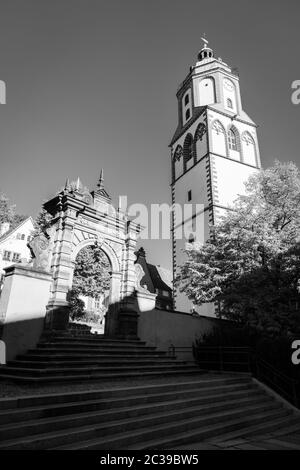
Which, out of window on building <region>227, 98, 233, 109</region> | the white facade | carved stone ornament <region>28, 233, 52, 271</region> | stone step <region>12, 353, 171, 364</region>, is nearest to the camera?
stone step <region>12, 353, 171, 364</region>

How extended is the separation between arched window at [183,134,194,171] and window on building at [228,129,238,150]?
12.9ft

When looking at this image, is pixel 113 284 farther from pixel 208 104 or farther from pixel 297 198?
pixel 208 104

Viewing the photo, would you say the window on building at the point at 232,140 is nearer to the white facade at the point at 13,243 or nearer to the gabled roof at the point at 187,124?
the gabled roof at the point at 187,124

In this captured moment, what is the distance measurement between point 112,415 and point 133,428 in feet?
1.45

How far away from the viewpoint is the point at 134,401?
6.15 m

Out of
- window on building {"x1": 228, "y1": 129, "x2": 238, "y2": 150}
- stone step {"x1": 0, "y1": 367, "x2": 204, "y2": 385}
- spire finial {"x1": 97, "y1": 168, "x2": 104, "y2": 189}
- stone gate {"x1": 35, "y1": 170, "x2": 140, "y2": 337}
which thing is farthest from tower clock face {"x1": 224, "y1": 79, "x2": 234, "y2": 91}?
stone step {"x1": 0, "y1": 367, "x2": 204, "y2": 385}

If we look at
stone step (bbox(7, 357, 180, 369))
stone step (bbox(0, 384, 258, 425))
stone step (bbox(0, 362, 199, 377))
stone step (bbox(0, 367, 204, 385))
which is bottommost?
stone step (bbox(0, 384, 258, 425))

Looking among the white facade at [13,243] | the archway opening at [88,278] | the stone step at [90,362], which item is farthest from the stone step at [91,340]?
the white facade at [13,243]

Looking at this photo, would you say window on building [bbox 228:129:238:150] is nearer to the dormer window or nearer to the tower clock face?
the dormer window

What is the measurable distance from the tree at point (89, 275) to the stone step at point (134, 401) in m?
15.7

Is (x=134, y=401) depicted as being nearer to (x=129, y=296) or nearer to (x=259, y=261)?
(x=129, y=296)

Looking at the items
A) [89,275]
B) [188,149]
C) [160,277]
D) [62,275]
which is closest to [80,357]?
[62,275]

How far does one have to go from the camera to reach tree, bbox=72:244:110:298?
882 inches

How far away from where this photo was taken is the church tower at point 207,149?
2564 cm
